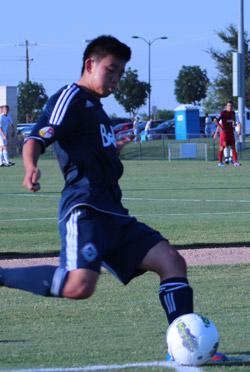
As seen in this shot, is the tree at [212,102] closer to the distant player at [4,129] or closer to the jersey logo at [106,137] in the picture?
the distant player at [4,129]

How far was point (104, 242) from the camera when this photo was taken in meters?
6.51

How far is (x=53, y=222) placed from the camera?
17562 mm

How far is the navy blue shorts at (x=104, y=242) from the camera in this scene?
6461mm

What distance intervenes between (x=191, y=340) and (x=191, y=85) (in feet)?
303

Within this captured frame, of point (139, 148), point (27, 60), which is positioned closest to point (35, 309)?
point (139, 148)

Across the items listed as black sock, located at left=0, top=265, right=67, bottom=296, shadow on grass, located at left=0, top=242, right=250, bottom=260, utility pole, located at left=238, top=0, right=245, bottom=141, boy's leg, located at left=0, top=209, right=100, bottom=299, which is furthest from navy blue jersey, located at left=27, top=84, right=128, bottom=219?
utility pole, located at left=238, top=0, right=245, bottom=141

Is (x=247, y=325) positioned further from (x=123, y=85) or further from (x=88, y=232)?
(x=123, y=85)

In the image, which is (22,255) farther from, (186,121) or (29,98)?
(29,98)

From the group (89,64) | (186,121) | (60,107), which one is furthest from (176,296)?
(186,121)

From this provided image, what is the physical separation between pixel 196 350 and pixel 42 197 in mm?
16444

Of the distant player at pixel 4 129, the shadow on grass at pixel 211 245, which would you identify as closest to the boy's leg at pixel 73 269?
the shadow on grass at pixel 211 245

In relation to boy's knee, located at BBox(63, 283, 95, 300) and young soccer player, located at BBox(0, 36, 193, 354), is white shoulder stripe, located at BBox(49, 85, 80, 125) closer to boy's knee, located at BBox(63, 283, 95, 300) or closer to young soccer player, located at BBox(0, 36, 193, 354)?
young soccer player, located at BBox(0, 36, 193, 354)

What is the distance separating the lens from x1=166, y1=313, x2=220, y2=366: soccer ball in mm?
6531

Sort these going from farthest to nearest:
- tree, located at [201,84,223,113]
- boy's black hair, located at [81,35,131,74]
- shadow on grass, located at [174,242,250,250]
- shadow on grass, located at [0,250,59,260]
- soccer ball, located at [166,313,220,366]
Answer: tree, located at [201,84,223,113], shadow on grass, located at [174,242,250,250], shadow on grass, located at [0,250,59,260], boy's black hair, located at [81,35,131,74], soccer ball, located at [166,313,220,366]
